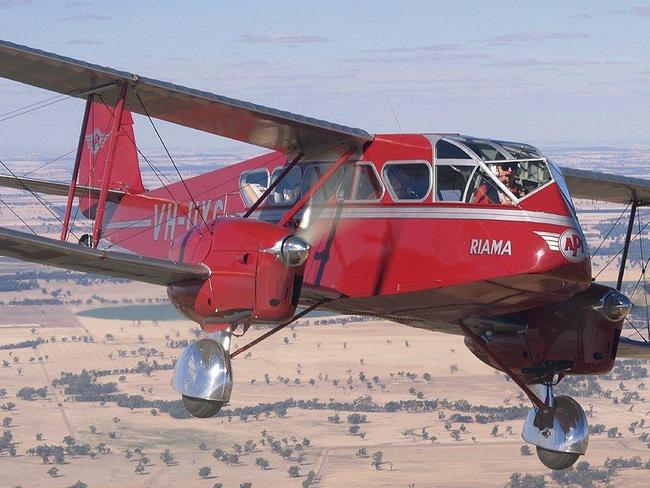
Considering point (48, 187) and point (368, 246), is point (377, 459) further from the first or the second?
point (368, 246)

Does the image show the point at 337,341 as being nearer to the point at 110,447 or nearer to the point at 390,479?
the point at 110,447

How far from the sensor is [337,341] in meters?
118

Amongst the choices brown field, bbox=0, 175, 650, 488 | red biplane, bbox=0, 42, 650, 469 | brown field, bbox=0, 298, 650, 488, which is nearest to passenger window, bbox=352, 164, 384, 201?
red biplane, bbox=0, 42, 650, 469

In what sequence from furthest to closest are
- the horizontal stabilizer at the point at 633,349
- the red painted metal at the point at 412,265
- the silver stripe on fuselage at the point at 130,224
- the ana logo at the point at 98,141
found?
Answer: the ana logo at the point at 98,141 < the silver stripe on fuselage at the point at 130,224 < the horizontal stabilizer at the point at 633,349 < the red painted metal at the point at 412,265

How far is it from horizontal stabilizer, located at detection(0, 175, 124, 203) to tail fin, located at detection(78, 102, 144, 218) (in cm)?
27

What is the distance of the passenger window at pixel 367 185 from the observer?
26.2 m

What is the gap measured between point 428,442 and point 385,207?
61.9 meters

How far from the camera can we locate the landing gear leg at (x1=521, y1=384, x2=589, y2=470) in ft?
95.0

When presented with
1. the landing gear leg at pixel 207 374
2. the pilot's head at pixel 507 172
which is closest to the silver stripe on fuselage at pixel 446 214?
the pilot's head at pixel 507 172

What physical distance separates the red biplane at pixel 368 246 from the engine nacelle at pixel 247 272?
0.03 metres

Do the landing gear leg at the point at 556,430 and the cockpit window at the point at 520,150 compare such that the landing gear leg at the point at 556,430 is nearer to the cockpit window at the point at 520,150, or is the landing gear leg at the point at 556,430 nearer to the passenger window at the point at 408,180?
the passenger window at the point at 408,180

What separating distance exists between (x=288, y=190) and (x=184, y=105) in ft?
8.42

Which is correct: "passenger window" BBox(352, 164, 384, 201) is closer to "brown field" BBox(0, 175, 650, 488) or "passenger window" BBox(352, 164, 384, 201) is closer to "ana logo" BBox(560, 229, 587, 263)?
"ana logo" BBox(560, 229, 587, 263)

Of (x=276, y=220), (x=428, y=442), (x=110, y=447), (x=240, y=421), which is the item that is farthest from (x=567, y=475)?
(x=276, y=220)
